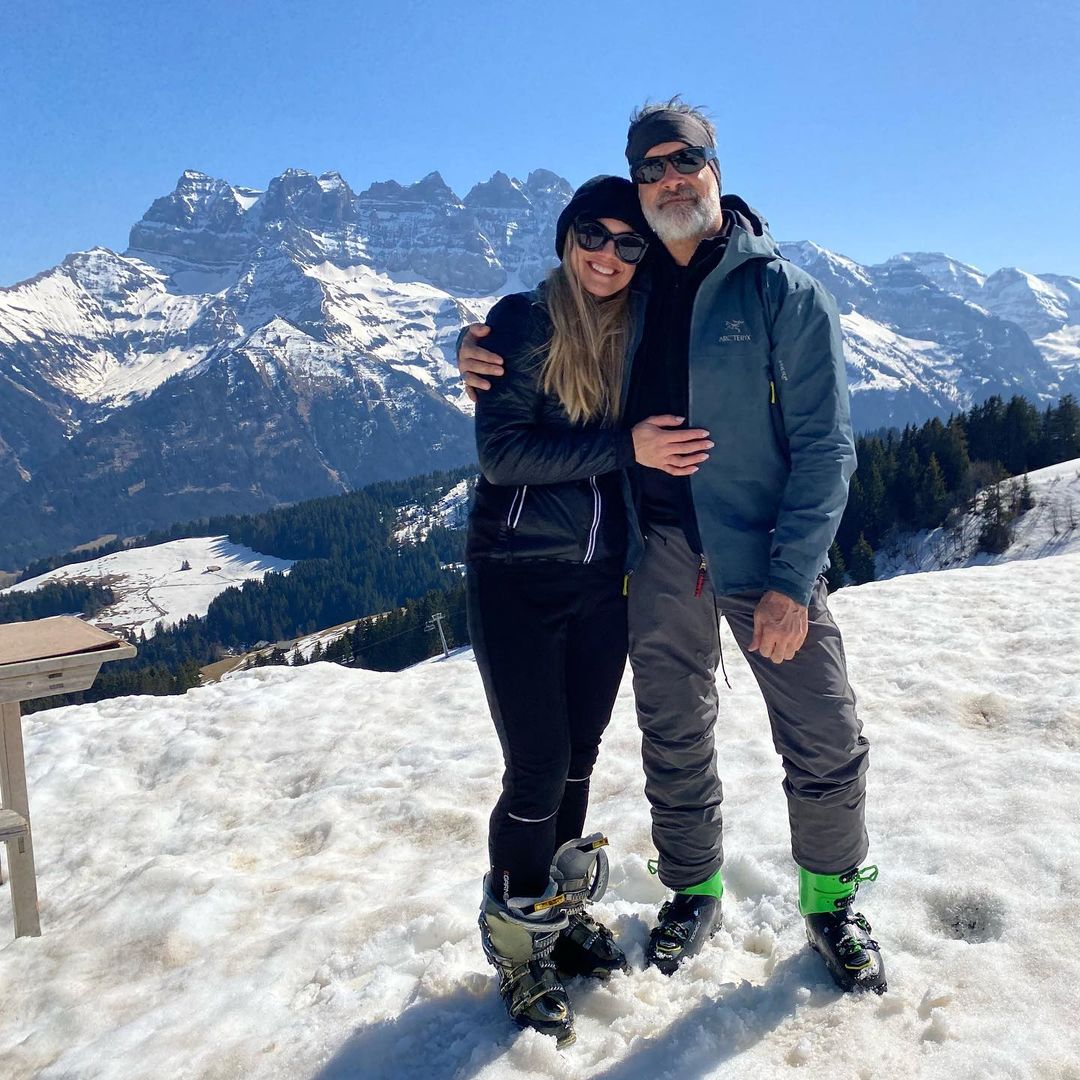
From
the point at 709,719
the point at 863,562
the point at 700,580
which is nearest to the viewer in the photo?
the point at 700,580

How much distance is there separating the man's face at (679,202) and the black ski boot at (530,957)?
3.03 m

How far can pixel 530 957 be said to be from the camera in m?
3.54

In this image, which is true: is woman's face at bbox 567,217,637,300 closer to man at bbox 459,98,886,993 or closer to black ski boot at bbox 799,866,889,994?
man at bbox 459,98,886,993

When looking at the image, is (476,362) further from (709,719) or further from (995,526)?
(995,526)

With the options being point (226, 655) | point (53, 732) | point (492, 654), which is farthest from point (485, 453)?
point (226, 655)

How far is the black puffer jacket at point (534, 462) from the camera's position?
343 cm

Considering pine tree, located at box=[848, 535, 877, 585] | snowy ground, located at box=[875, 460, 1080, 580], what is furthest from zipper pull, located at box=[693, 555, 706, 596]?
pine tree, located at box=[848, 535, 877, 585]

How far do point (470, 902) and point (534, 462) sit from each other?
2.99 meters

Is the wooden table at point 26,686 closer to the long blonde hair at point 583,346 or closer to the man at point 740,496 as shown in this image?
the man at point 740,496

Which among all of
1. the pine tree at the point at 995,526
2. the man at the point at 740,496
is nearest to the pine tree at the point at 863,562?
the pine tree at the point at 995,526

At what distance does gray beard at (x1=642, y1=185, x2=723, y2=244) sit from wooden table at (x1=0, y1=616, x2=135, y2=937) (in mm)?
4032

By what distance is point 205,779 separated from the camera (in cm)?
787

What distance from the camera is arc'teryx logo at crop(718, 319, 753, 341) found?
341 centimetres

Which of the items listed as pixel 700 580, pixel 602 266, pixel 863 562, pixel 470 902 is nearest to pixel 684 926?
pixel 470 902
